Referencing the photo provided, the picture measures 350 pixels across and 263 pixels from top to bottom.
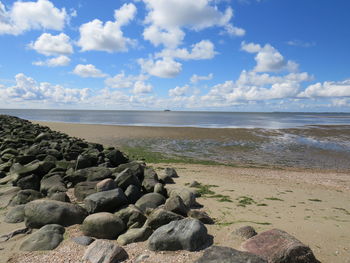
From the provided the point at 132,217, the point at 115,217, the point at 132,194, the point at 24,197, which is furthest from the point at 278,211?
the point at 24,197

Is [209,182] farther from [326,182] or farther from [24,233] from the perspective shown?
[24,233]

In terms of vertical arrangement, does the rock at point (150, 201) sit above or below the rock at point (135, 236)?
above

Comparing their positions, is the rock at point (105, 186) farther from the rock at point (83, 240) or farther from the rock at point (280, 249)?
the rock at point (280, 249)

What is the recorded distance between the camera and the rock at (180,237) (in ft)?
17.9

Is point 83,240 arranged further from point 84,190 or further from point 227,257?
point 227,257

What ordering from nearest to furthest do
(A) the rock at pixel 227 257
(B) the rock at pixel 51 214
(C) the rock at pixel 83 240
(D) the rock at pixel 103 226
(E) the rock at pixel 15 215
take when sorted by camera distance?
(A) the rock at pixel 227 257, (C) the rock at pixel 83 240, (D) the rock at pixel 103 226, (B) the rock at pixel 51 214, (E) the rock at pixel 15 215

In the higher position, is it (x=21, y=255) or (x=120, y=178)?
Answer: (x=120, y=178)

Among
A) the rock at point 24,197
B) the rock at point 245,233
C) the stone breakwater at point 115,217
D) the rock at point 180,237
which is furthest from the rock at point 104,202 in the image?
the rock at point 245,233

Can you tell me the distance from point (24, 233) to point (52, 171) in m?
4.20

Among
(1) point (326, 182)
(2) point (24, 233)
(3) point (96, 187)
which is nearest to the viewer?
(2) point (24, 233)

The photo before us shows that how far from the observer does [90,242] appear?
19.4 ft

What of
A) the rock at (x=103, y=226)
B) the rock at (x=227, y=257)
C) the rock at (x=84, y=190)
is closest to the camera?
the rock at (x=227, y=257)

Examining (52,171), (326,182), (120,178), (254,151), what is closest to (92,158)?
(52,171)

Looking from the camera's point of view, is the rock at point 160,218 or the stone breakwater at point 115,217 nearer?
the stone breakwater at point 115,217
